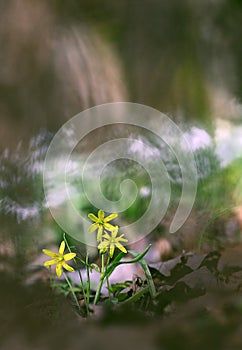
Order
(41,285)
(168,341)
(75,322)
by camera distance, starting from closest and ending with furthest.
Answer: (168,341)
(75,322)
(41,285)

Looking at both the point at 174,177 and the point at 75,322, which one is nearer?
the point at 75,322

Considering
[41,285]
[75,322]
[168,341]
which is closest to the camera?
[168,341]

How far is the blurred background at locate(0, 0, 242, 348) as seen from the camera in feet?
2.41

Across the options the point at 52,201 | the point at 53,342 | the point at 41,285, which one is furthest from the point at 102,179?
the point at 53,342

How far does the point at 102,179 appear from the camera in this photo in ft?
2.47

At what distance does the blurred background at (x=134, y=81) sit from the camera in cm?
73

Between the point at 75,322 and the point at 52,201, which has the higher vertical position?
the point at 52,201

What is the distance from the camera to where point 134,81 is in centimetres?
80

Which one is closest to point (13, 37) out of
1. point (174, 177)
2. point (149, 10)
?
point (149, 10)

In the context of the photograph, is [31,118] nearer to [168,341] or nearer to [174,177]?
[174,177]

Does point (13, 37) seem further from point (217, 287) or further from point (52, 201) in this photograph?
point (217, 287)

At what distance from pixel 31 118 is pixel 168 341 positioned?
48 centimetres

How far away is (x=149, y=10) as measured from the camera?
78cm

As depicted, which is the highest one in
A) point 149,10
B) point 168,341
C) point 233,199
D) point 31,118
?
point 149,10
